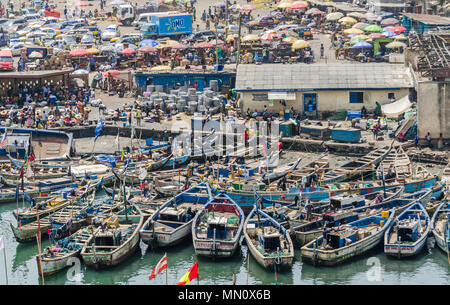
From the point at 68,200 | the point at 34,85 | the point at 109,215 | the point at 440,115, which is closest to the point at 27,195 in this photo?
the point at 68,200

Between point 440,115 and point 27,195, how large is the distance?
21.6 meters

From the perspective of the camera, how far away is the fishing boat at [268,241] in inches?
1281

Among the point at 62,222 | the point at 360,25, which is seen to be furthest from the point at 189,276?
the point at 360,25

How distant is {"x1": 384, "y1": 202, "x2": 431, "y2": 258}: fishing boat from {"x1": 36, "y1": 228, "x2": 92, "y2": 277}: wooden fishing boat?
12245 mm

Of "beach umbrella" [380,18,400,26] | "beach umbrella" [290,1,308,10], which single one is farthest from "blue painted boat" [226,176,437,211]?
"beach umbrella" [290,1,308,10]

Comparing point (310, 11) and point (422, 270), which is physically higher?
point (310, 11)

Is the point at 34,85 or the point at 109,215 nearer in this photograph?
the point at 109,215

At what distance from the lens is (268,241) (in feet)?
109

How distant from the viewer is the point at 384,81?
51.2 meters

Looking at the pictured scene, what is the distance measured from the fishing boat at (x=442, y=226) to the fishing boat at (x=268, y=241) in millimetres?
5840

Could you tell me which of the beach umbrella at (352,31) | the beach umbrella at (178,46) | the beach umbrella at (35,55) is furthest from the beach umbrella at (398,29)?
the beach umbrella at (35,55)

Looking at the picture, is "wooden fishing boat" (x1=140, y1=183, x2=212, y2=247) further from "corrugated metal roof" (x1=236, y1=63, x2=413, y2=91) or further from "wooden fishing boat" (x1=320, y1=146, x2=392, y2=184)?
"corrugated metal roof" (x1=236, y1=63, x2=413, y2=91)

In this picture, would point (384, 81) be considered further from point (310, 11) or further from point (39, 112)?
point (310, 11)

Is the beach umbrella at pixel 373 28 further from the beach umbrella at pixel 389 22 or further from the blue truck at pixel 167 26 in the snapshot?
the blue truck at pixel 167 26
